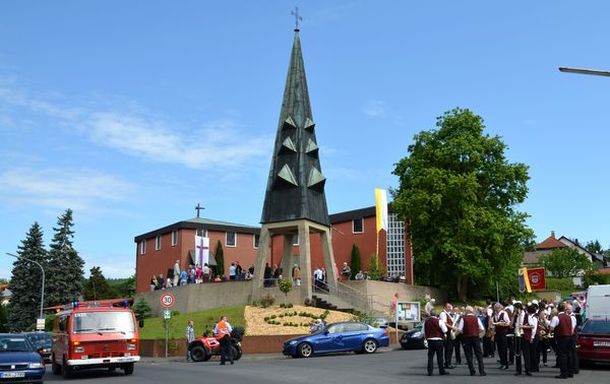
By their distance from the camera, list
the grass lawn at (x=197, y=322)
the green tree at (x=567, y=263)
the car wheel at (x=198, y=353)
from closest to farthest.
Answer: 1. the car wheel at (x=198, y=353)
2. the grass lawn at (x=197, y=322)
3. the green tree at (x=567, y=263)

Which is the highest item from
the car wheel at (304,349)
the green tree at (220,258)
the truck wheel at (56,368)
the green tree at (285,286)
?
the green tree at (220,258)

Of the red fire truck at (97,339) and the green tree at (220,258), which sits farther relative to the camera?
the green tree at (220,258)

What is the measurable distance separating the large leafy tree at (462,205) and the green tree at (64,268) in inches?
1499

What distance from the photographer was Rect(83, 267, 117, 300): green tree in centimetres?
9012

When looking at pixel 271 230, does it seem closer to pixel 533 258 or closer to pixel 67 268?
pixel 67 268

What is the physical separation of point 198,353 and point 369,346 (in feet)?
22.0

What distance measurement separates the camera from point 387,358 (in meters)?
22.8

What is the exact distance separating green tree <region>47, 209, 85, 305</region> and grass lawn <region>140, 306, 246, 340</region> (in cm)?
3352

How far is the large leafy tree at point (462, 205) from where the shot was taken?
42.7 m

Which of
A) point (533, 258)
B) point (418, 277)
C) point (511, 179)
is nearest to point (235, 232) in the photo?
point (418, 277)

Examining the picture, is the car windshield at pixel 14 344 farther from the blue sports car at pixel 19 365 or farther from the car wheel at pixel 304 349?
the car wheel at pixel 304 349

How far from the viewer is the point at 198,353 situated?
26.7 metres

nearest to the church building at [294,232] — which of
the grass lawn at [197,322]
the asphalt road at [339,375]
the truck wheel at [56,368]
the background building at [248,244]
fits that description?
the background building at [248,244]

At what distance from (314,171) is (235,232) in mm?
21365
